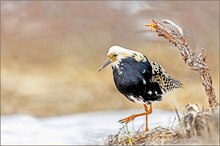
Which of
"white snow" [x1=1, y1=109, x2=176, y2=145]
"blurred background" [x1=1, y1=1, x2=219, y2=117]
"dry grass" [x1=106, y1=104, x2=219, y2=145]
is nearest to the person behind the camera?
"dry grass" [x1=106, y1=104, x2=219, y2=145]

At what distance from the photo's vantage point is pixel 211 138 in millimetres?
595

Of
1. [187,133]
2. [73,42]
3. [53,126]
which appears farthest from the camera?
[73,42]

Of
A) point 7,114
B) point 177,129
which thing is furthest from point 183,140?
point 7,114

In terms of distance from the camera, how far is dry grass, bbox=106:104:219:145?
604 mm

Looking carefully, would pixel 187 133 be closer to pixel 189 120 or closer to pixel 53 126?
pixel 189 120

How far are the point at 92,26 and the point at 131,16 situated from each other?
0.46 feet

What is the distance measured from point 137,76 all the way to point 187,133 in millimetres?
98

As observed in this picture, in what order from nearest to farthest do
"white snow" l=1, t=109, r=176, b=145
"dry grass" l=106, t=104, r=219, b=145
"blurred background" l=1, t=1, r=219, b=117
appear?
"dry grass" l=106, t=104, r=219, b=145, "white snow" l=1, t=109, r=176, b=145, "blurred background" l=1, t=1, r=219, b=117

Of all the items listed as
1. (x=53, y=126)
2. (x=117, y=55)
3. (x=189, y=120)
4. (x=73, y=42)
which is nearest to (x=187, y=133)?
(x=189, y=120)

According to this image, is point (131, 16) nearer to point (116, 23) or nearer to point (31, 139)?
point (116, 23)

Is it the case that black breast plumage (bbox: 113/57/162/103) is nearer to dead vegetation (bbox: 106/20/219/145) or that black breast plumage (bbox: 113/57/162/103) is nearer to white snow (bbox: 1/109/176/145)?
dead vegetation (bbox: 106/20/219/145)

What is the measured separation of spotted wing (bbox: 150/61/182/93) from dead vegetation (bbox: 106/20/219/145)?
0.13 feet

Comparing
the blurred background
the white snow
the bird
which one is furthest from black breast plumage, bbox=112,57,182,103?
the blurred background

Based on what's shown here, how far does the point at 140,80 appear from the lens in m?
0.68
